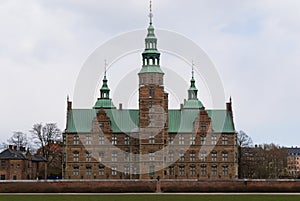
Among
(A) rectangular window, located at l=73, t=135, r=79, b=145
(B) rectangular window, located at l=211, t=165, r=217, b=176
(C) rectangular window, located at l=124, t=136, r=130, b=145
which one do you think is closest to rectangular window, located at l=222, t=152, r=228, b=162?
(B) rectangular window, located at l=211, t=165, r=217, b=176

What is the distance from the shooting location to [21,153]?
262 ft

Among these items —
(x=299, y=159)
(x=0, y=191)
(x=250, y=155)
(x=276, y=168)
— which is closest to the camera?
(x=0, y=191)

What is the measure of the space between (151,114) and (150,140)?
326 centimetres

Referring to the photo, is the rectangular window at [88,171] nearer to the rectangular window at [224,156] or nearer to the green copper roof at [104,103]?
the green copper roof at [104,103]

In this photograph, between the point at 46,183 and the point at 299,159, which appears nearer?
the point at 46,183

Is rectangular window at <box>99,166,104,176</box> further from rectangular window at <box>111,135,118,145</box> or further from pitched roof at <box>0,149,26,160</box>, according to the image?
pitched roof at <box>0,149,26,160</box>

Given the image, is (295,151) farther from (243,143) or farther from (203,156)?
(203,156)

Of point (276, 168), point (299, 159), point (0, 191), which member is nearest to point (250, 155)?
point (276, 168)

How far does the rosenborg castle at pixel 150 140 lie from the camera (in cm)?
7512

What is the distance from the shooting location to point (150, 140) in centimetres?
7506

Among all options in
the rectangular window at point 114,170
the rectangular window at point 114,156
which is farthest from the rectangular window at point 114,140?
the rectangular window at point 114,170

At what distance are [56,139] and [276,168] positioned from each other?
143 ft

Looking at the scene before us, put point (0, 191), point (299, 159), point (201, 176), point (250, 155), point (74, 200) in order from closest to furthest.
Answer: point (74, 200)
point (0, 191)
point (201, 176)
point (250, 155)
point (299, 159)

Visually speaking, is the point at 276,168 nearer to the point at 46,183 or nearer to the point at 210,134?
the point at 210,134
